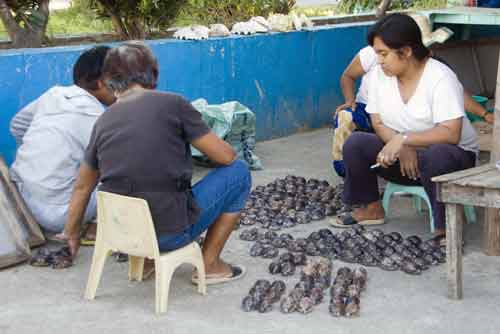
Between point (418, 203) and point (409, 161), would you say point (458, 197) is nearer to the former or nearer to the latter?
point (409, 161)

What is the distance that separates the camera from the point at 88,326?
150 inches

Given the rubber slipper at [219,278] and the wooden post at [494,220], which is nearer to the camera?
the rubber slipper at [219,278]

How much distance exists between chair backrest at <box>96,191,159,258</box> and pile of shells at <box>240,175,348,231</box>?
1.54 metres

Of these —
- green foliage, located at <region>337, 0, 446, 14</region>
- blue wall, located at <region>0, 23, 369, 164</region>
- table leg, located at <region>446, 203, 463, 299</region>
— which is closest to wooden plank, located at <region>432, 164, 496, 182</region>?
table leg, located at <region>446, 203, 463, 299</region>

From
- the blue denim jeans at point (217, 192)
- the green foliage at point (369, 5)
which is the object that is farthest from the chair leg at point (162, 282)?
the green foliage at point (369, 5)

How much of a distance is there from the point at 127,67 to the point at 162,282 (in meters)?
1.02

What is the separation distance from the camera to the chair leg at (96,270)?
13.2 ft

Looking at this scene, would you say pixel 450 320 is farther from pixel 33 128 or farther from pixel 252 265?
pixel 33 128

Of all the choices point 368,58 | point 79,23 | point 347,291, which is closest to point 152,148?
point 347,291

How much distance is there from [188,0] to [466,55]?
3049 millimetres

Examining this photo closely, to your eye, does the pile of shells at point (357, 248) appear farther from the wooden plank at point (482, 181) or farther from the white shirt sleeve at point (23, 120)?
the white shirt sleeve at point (23, 120)

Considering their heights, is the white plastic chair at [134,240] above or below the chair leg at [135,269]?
above

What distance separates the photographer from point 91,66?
15.8 feet

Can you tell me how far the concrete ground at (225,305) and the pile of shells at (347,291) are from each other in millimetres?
44
